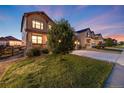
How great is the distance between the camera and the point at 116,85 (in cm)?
398

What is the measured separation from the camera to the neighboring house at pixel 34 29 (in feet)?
30.0

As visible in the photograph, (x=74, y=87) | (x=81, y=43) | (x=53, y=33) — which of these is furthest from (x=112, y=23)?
(x=81, y=43)

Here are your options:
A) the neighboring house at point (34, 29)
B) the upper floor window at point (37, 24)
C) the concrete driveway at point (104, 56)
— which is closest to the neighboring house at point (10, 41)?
the neighboring house at point (34, 29)

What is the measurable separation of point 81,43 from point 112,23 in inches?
318

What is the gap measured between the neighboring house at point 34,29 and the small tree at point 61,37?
2.86m

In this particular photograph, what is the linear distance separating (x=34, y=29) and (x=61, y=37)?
175 inches

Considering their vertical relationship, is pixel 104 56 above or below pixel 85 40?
below

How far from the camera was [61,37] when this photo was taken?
5.86 m

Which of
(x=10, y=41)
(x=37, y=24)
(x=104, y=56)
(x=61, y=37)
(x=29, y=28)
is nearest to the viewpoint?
(x=61, y=37)

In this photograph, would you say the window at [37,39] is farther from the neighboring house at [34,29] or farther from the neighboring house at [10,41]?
the neighboring house at [10,41]

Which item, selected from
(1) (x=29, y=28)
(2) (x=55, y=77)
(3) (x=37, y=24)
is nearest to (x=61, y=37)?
(2) (x=55, y=77)

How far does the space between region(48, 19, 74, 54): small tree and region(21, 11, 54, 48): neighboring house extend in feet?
9.39

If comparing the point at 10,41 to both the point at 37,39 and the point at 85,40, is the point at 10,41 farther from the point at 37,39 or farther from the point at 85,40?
the point at 85,40
